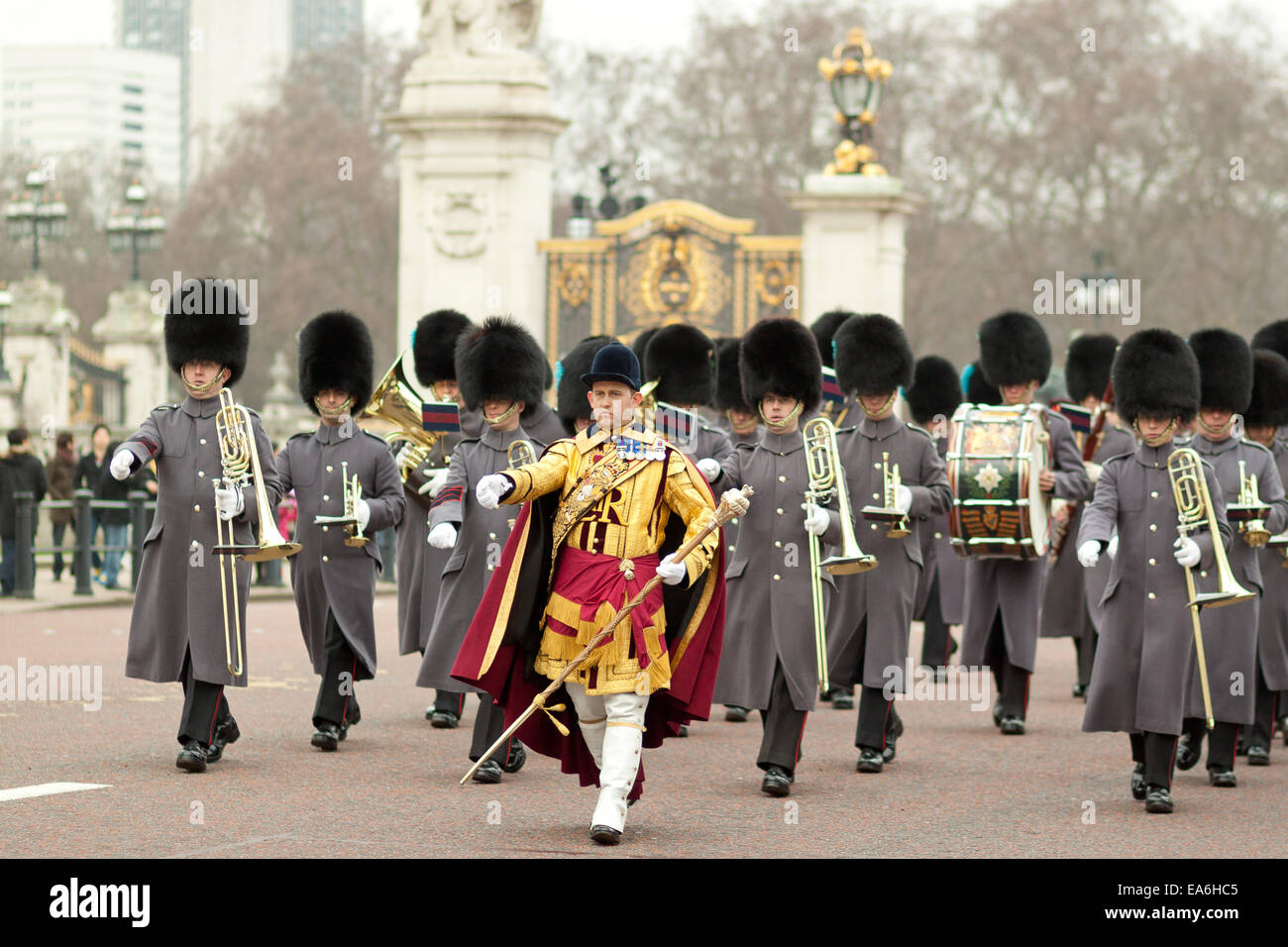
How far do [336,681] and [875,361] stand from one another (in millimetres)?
2678

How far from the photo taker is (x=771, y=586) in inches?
342

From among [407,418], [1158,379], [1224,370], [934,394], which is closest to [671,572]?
[1158,379]

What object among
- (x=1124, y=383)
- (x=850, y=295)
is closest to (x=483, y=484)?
(x=1124, y=383)

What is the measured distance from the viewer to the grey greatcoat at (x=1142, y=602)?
8219 mm

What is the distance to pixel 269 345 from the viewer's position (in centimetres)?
4909

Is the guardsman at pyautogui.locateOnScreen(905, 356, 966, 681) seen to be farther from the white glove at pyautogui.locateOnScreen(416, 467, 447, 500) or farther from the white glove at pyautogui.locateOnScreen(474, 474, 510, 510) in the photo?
the white glove at pyautogui.locateOnScreen(474, 474, 510, 510)

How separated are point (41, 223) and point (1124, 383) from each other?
25.4 meters

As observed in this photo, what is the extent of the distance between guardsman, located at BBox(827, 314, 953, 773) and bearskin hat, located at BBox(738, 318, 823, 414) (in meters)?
0.48

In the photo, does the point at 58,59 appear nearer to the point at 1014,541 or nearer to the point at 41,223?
the point at 41,223

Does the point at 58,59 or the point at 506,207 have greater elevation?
the point at 58,59

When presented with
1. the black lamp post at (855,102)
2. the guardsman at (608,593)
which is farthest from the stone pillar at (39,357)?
the guardsman at (608,593)

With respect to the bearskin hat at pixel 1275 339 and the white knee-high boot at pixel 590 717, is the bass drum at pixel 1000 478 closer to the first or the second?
the bearskin hat at pixel 1275 339

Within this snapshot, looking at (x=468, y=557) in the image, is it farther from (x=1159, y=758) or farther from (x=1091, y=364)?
(x=1091, y=364)

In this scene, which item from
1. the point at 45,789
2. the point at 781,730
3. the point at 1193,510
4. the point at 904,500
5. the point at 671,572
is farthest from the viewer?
the point at 904,500
